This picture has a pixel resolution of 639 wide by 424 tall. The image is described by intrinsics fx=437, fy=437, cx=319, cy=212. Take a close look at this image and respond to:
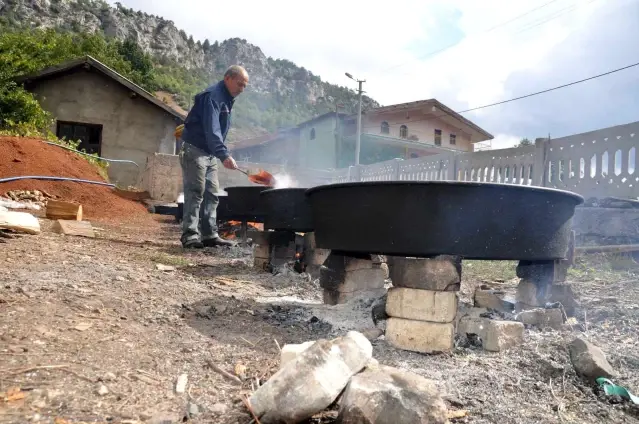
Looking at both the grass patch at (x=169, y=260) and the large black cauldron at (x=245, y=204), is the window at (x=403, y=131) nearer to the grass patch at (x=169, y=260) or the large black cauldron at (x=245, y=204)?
the large black cauldron at (x=245, y=204)

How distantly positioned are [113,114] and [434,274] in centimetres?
1579

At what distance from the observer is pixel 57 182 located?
949 cm

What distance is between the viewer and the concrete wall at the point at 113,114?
49.3ft

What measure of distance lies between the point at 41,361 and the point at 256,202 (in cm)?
430

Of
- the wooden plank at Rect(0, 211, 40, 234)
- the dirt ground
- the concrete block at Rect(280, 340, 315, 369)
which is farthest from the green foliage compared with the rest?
the concrete block at Rect(280, 340, 315, 369)

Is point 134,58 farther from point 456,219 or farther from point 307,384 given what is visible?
point 307,384

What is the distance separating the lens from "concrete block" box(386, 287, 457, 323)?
7.53 ft

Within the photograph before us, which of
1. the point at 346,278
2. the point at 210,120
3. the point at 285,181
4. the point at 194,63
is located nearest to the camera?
the point at 346,278

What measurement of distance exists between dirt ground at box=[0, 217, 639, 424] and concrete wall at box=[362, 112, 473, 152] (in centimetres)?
3173

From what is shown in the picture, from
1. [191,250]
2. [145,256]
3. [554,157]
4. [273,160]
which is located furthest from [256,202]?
[273,160]

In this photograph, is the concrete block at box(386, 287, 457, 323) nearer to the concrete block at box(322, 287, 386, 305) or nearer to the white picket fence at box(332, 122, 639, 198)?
the concrete block at box(322, 287, 386, 305)

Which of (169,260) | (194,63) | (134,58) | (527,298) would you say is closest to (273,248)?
(169,260)

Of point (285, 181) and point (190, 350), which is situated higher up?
point (285, 181)

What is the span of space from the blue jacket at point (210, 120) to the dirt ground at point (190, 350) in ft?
6.14
